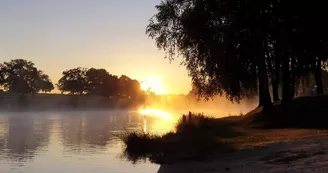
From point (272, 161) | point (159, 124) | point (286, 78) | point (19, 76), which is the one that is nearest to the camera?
point (272, 161)

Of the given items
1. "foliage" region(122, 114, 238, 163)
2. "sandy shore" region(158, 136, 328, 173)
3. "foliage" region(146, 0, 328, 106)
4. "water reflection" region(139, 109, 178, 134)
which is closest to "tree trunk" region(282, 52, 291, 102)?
"foliage" region(146, 0, 328, 106)

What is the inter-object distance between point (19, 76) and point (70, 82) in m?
20.3

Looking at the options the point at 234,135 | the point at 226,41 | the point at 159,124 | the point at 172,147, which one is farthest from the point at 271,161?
the point at 159,124

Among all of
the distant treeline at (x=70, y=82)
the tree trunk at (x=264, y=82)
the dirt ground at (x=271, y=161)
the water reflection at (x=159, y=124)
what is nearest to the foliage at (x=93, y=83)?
the distant treeline at (x=70, y=82)

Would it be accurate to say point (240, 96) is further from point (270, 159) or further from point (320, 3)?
point (270, 159)

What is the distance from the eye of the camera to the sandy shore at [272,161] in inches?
535

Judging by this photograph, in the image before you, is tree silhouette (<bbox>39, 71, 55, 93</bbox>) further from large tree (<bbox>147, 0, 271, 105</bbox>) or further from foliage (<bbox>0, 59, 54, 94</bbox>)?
large tree (<bbox>147, 0, 271, 105</bbox>)

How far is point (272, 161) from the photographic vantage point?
50.9ft

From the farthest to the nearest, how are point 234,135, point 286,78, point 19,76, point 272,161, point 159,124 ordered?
point 19,76 → point 159,124 → point 286,78 → point 234,135 → point 272,161

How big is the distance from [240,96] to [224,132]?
10762 millimetres

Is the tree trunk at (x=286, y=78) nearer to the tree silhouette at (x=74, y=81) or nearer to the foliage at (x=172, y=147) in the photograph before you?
the foliage at (x=172, y=147)

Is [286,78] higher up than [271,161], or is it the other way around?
[286,78]

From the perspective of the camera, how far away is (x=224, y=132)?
97.4ft

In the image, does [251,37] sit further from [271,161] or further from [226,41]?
[271,161]
